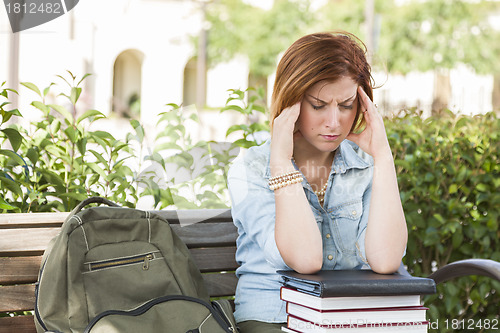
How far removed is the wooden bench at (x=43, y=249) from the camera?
1961 millimetres

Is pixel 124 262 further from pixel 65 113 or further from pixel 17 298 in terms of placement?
pixel 65 113

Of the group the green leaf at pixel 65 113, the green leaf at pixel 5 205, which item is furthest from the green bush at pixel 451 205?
the green leaf at pixel 5 205

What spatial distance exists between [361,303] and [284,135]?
572 millimetres

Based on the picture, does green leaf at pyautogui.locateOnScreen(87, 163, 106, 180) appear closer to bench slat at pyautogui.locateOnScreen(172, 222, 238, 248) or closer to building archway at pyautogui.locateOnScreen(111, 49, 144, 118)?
bench slat at pyautogui.locateOnScreen(172, 222, 238, 248)

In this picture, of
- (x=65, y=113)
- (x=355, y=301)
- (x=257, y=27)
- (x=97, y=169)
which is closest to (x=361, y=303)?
(x=355, y=301)

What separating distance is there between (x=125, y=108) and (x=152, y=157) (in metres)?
21.5

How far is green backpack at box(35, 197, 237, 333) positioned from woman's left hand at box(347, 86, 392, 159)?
694mm

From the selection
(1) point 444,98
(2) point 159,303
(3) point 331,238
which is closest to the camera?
(2) point 159,303

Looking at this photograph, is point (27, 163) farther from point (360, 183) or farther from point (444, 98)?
point (444, 98)

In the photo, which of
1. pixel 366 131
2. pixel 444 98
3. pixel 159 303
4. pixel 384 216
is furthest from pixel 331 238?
pixel 444 98

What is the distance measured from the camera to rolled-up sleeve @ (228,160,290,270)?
1945mm

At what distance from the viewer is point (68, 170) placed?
246cm

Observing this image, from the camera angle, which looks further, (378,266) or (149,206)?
(149,206)

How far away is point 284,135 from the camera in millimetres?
1946
